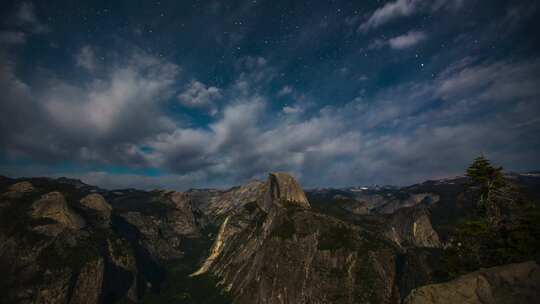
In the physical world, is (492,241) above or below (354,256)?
above

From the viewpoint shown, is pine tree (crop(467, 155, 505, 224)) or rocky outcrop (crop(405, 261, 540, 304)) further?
pine tree (crop(467, 155, 505, 224))

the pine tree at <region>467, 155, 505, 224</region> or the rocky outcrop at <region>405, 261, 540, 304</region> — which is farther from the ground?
the pine tree at <region>467, 155, 505, 224</region>

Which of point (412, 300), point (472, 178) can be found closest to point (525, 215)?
point (472, 178)

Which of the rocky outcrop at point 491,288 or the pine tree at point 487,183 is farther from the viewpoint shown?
the pine tree at point 487,183

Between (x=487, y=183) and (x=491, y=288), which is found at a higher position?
(x=487, y=183)

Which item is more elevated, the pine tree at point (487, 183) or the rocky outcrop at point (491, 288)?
the pine tree at point (487, 183)

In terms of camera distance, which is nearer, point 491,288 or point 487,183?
point 491,288

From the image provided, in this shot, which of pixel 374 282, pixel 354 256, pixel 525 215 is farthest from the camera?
pixel 354 256

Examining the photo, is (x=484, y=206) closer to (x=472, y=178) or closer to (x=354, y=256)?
(x=472, y=178)
